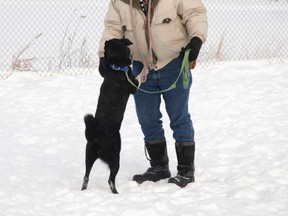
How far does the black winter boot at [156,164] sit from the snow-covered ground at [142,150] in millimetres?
101

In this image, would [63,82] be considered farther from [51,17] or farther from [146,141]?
[51,17]

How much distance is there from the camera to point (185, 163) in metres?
3.81

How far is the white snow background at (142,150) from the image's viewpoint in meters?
3.27

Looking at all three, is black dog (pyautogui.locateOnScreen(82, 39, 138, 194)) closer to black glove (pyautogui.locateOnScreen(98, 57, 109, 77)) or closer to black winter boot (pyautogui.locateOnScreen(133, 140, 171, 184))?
black glove (pyautogui.locateOnScreen(98, 57, 109, 77))

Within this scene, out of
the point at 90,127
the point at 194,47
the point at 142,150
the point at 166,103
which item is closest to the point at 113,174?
the point at 90,127

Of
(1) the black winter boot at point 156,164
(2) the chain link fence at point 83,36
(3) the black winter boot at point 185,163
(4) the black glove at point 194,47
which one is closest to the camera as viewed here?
(4) the black glove at point 194,47

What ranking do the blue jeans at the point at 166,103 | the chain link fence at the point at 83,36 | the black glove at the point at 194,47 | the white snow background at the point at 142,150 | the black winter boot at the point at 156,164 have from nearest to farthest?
the white snow background at the point at 142,150 → the black glove at the point at 194,47 → the blue jeans at the point at 166,103 → the black winter boot at the point at 156,164 → the chain link fence at the point at 83,36

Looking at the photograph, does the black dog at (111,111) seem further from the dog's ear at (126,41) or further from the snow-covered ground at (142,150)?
the snow-covered ground at (142,150)

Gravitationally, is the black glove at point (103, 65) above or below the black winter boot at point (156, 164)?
above

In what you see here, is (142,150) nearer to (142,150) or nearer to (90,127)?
(142,150)

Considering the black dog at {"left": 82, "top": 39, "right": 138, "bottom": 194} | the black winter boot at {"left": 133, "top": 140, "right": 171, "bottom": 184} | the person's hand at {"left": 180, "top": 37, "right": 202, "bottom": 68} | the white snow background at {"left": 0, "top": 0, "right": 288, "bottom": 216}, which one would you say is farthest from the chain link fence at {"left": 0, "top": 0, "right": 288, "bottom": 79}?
the person's hand at {"left": 180, "top": 37, "right": 202, "bottom": 68}

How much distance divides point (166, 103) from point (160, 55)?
37cm

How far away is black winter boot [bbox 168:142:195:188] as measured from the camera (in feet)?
12.3

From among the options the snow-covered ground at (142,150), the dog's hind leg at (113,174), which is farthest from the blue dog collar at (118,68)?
the snow-covered ground at (142,150)
